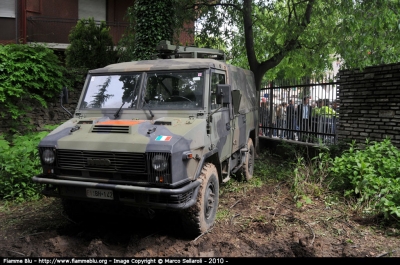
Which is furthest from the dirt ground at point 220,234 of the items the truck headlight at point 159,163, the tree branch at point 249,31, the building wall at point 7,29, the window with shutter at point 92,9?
the window with shutter at point 92,9

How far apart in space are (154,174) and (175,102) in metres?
1.31

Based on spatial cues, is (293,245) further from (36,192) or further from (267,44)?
(267,44)

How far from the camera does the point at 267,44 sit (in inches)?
351

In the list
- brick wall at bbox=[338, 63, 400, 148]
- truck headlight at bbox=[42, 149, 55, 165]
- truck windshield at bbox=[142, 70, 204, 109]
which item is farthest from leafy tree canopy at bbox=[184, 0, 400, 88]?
truck headlight at bbox=[42, 149, 55, 165]

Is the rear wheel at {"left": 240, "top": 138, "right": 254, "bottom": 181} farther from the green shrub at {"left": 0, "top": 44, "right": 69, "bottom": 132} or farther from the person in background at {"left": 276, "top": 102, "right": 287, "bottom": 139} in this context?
the green shrub at {"left": 0, "top": 44, "right": 69, "bottom": 132}

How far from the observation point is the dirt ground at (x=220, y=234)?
12.6 feet

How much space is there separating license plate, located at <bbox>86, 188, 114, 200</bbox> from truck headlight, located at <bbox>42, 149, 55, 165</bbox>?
0.62 m

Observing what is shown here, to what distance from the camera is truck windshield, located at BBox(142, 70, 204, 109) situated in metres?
4.64

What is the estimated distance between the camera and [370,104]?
7055mm

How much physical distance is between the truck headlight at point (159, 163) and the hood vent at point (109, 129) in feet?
1.99

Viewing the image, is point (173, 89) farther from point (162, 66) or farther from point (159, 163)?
point (159, 163)

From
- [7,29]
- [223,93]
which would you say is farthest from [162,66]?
[7,29]

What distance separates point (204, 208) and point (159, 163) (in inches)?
38.7

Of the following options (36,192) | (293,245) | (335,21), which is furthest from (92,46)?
(293,245)
